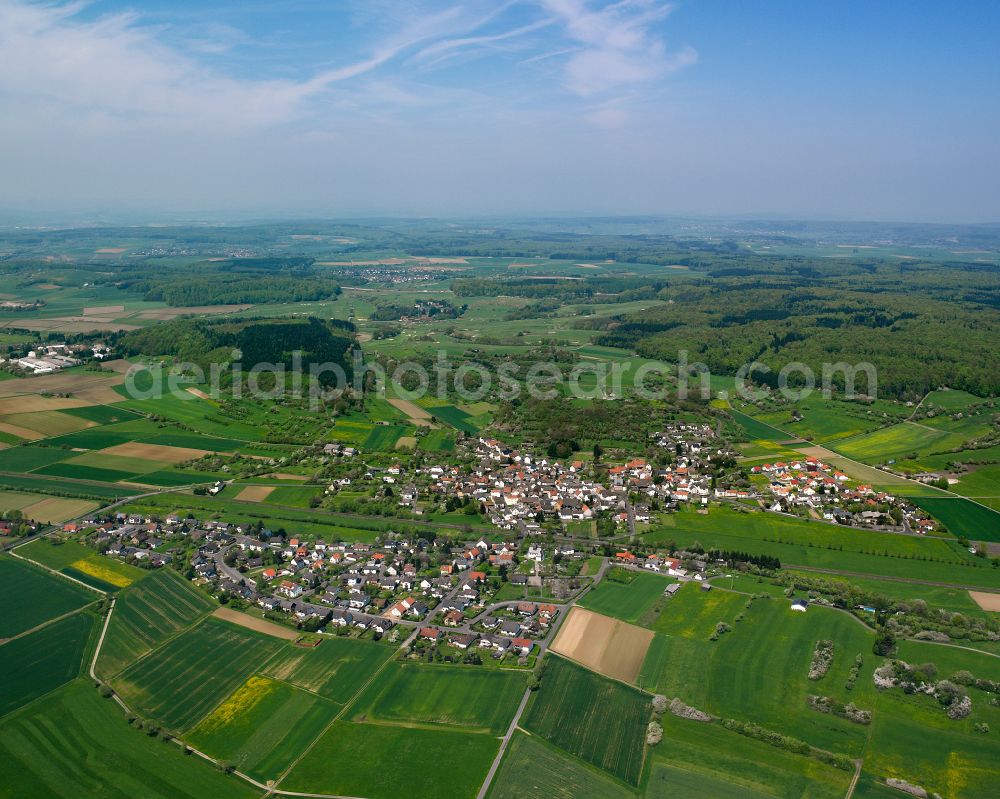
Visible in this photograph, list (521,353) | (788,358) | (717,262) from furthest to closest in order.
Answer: (717,262)
(521,353)
(788,358)

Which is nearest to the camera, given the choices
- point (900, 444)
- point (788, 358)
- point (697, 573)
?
point (697, 573)

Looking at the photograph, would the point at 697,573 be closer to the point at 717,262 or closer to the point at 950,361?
the point at 950,361

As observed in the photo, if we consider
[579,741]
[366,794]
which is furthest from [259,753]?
[579,741]

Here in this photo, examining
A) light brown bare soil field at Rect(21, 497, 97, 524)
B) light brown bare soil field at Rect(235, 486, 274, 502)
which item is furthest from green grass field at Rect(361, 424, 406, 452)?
light brown bare soil field at Rect(21, 497, 97, 524)

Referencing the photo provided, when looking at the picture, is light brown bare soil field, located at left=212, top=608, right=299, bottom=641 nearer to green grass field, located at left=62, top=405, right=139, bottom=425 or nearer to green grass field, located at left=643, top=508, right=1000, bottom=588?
green grass field, located at left=643, top=508, right=1000, bottom=588

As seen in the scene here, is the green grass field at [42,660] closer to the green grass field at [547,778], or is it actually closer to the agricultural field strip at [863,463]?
the green grass field at [547,778]

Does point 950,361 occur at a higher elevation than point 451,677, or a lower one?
higher
